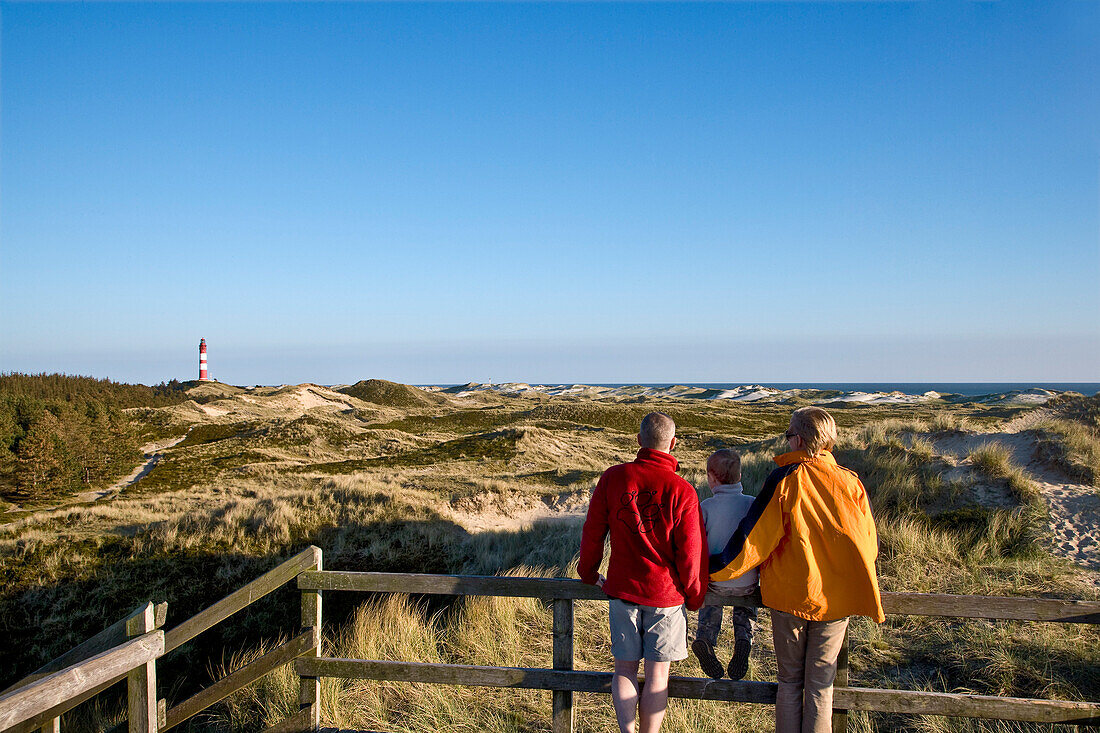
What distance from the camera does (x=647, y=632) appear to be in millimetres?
3598

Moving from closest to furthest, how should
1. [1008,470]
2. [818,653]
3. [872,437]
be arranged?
1. [818,653]
2. [1008,470]
3. [872,437]

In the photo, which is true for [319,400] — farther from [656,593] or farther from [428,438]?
[656,593]

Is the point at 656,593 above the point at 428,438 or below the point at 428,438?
above

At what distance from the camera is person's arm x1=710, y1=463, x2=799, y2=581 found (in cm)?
337

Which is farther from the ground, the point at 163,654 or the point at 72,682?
the point at 72,682

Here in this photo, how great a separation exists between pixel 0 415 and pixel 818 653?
3611cm

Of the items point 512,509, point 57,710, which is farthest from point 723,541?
point 512,509

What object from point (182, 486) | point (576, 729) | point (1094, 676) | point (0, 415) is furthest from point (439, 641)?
point (0, 415)

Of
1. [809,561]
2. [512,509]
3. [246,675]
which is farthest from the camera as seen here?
[512,509]

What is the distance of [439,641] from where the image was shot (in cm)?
712

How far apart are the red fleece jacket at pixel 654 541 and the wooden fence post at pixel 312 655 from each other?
7.42 feet

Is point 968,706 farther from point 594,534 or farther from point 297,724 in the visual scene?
point 297,724

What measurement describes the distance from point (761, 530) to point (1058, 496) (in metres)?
11.1

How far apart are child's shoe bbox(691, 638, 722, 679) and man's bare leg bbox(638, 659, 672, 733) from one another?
0.23m
